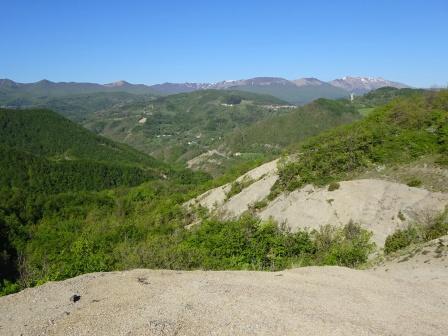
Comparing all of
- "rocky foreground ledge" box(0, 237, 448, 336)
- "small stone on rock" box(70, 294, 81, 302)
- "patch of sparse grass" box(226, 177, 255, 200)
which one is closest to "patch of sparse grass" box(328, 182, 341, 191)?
"rocky foreground ledge" box(0, 237, 448, 336)

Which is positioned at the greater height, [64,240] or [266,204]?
[266,204]

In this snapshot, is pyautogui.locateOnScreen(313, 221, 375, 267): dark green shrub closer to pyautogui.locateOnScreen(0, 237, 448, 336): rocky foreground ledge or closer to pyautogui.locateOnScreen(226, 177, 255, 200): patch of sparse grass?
pyautogui.locateOnScreen(0, 237, 448, 336): rocky foreground ledge

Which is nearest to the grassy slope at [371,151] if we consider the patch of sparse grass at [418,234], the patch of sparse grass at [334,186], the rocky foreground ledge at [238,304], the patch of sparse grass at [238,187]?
the patch of sparse grass at [334,186]

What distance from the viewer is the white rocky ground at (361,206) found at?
38.5 m

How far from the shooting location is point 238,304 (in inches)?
770

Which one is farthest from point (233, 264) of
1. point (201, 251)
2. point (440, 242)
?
point (440, 242)

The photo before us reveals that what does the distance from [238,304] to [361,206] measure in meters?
25.1

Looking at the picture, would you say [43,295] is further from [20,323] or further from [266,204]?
[266,204]

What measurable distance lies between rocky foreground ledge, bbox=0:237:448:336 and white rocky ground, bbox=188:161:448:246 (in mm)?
11906

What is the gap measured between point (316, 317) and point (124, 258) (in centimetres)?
1963

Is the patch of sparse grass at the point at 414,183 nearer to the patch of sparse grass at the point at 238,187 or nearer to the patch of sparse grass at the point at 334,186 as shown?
the patch of sparse grass at the point at 334,186

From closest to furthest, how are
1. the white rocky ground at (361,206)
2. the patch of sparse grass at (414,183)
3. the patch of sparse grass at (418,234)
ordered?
the patch of sparse grass at (418,234)
the white rocky ground at (361,206)
the patch of sparse grass at (414,183)

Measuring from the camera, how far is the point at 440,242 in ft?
95.3

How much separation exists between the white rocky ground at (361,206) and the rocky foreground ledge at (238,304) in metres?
11.9
